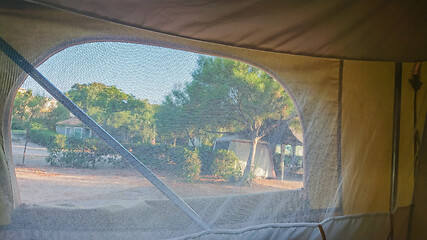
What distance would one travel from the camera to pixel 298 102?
4.26 feet

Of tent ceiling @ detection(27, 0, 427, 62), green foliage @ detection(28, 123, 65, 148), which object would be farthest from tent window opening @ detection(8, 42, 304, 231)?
tent ceiling @ detection(27, 0, 427, 62)

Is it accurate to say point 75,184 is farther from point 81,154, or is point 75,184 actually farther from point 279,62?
point 279,62

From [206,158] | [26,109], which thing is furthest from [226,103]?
[26,109]

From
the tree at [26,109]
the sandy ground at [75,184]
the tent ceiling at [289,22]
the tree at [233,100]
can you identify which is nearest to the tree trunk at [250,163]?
the tree at [233,100]

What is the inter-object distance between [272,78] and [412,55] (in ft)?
2.70

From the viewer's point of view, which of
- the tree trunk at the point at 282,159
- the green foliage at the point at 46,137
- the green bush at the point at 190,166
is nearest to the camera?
the green foliage at the point at 46,137

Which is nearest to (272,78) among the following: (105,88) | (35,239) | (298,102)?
(298,102)

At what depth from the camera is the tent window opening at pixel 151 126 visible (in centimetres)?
91

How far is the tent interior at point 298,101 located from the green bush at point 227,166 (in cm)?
8

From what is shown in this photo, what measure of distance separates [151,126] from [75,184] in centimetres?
28

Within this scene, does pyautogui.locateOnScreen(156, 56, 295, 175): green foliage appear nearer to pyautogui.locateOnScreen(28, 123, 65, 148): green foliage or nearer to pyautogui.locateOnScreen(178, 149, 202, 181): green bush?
pyautogui.locateOnScreen(178, 149, 202, 181): green bush

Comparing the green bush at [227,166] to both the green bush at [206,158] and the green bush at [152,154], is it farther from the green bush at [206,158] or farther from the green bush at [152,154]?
the green bush at [152,154]

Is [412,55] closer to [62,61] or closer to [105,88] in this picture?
[105,88]

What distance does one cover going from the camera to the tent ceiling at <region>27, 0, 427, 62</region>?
104 cm
